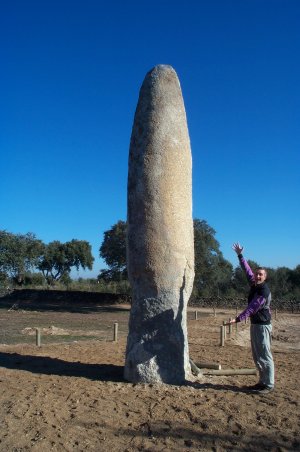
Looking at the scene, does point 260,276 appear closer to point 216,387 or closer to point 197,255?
point 216,387

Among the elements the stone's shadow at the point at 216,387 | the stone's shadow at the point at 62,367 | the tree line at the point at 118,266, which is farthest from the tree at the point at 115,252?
the stone's shadow at the point at 216,387

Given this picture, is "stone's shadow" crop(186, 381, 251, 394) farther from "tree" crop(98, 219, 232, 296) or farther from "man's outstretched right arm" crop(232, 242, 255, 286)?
"tree" crop(98, 219, 232, 296)

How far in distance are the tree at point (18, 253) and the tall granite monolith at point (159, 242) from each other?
43.0m

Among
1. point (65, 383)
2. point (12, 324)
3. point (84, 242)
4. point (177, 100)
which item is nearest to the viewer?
point (65, 383)

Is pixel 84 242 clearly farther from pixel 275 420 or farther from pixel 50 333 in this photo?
pixel 275 420

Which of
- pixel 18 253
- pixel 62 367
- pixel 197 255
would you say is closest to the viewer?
pixel 62 367

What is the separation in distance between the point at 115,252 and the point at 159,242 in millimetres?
27769

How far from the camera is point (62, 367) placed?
9.77 m

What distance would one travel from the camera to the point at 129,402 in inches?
282

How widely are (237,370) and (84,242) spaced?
206ft

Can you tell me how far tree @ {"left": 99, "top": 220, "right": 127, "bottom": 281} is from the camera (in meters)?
35.7

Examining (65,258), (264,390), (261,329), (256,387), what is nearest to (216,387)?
(256,387)

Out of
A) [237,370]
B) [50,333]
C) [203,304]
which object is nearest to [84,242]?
[203,304]

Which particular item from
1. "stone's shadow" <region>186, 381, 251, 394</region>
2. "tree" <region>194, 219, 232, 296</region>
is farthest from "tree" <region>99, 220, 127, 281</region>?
"stone's shadow" <region>186, 381, 251, 394</region>
